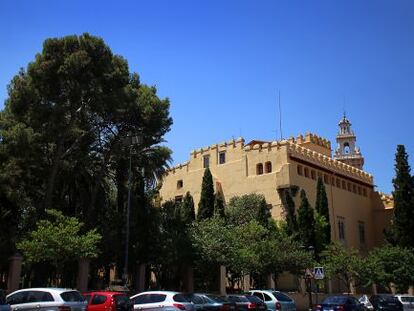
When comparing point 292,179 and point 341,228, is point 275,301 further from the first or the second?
point 341,228

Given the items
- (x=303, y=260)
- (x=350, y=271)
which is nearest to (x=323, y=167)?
(x=350, y=271)

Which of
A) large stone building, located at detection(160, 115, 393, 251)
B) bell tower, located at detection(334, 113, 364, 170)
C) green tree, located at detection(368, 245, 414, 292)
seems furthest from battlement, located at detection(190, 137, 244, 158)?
bell tower, located at detection(334, 113, 364, 170)

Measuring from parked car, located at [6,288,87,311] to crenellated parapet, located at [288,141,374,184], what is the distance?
37.4 m

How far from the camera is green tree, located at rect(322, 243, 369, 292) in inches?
1721

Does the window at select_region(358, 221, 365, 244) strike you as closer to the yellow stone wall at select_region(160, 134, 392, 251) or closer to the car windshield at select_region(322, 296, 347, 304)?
the yellow stone wall at select_region(160, 134, 392, 251)

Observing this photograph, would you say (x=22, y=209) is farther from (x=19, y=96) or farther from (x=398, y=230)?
(x=398, y=230)

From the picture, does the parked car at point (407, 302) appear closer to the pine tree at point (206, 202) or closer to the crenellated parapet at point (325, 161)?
the pine tree at point (206, 202)

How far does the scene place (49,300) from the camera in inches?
730

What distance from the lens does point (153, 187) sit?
40594 millimetres

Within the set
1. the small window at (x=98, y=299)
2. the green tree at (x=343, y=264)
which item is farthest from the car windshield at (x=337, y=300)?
the green tree at (x=343, y=264)

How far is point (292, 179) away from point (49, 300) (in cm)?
3664

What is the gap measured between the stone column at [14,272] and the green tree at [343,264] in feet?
81.0

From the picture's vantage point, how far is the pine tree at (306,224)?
4744cm

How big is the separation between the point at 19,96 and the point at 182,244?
14.0m
